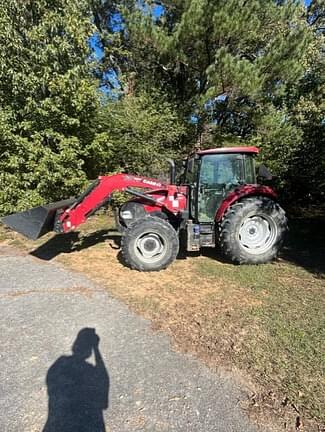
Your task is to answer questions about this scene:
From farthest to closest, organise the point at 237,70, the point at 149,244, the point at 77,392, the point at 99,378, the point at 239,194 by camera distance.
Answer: the point at 237,70, the point at 239,194, the point at 149,244, the point at 99,378, the point at 77,392

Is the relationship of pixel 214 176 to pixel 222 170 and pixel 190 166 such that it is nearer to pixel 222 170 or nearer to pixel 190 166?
pixel 222 170

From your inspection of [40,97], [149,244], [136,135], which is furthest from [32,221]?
[136,135]

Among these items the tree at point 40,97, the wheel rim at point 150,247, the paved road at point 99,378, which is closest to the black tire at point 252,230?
the wheel rim at point 150,247

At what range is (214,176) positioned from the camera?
505cm

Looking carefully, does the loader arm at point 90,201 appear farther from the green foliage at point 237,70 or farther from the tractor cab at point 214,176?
the green foliage at point 237,70

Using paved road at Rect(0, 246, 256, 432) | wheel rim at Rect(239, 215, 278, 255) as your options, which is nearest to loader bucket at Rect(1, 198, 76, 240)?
paved road at Rect(0, 246, 256, 432)

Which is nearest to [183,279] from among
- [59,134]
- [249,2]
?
[59,134]

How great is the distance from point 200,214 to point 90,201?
189 centimetres

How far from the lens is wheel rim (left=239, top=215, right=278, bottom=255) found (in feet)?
16.4

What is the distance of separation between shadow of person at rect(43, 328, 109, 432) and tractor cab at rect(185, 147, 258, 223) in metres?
2.98

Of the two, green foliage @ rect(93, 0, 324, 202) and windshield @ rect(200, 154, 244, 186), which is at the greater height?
green foliage @ rect(93, 0, 324, 202)

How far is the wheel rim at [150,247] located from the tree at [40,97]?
406cm

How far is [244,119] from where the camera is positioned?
1109cm

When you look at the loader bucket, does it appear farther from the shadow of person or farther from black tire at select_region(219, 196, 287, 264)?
black tire at select_region(219, 196, 287, 264)
